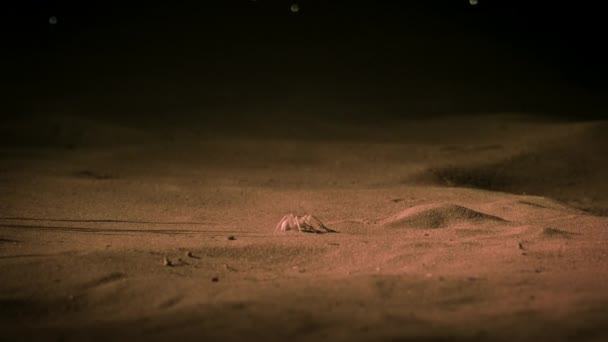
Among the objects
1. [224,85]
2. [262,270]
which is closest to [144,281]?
[262,270]

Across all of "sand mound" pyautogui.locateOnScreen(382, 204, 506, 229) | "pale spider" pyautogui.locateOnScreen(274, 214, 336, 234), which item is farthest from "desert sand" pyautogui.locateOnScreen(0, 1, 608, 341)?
"pale spider" pyautogui.locateOnScreen(274, 214, 336, 234)

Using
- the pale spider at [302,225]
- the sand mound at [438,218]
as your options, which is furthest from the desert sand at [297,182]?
the pale spider at [302,225]

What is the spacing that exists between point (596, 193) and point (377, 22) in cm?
854

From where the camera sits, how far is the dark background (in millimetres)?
11000

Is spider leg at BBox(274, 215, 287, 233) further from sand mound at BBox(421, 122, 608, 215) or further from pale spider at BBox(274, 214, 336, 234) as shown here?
sand mound at BBox(421, 122, 608, 215)

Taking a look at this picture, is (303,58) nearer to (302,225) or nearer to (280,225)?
(280,225)

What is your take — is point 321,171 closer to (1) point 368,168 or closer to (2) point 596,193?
(1) point 368,168

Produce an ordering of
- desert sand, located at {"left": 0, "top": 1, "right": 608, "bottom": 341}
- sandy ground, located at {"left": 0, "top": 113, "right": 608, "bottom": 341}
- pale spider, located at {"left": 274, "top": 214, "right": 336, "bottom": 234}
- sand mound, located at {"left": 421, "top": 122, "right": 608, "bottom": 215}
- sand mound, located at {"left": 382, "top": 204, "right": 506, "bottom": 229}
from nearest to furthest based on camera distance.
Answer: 1. sandy ground, located at {"left": 0, "top": 113, "right": 608, "bottom": 341}
2. desert sand, located at {"left": 0, "top": 1, "right": 608, "bottom": 341}
3. pale spider, located at {"left": 274, "top": 214, "right": 336, "bottom": 234}
4. sand mound, located at {"left": 382, "top": 204, "right": 506, "bottom": 229}
5. sand mound, located at {"left": 421, "top": 122, "right": 608, "bottom": 215}

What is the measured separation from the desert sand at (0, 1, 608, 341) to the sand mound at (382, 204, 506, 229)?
2 cm

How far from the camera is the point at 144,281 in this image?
2955 mm

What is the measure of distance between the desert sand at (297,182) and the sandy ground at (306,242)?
16 mm

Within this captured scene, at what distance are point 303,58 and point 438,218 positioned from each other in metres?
9.09

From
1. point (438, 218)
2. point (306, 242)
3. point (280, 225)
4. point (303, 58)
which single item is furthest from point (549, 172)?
point (303, 58)

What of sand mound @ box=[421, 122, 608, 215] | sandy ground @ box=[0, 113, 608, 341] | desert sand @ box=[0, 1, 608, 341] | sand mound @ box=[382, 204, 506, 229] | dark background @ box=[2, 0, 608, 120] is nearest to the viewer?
Answer: sandy ground @ box=[0, 113, 608, 341]
